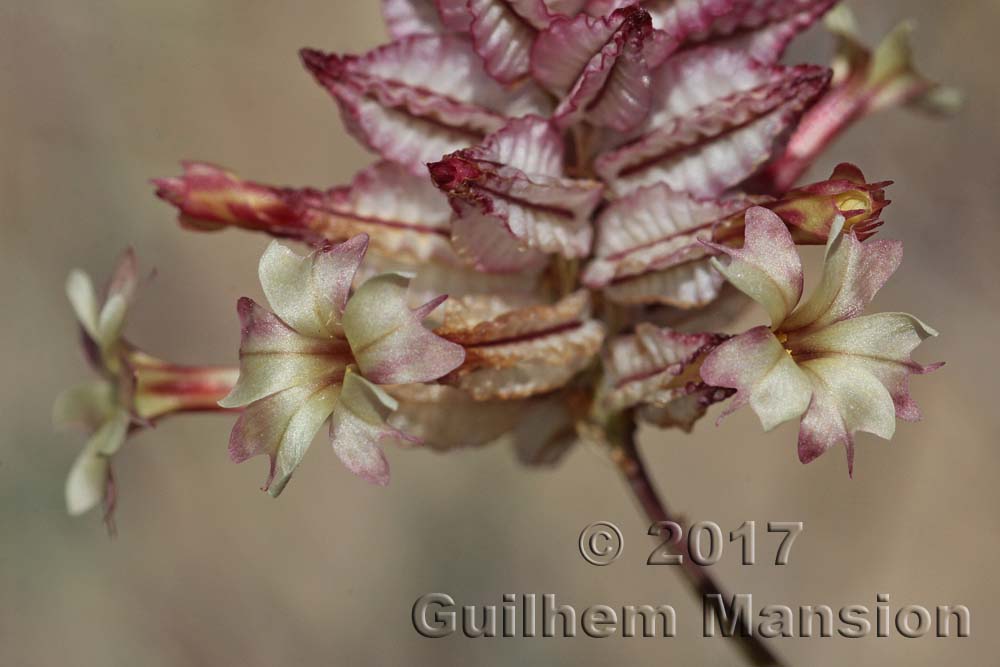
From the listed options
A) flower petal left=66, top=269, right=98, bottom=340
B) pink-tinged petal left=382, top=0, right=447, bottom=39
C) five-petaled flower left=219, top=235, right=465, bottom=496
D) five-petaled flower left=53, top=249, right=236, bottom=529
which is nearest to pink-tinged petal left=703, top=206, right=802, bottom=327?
five-petaled flower left=219, top=235, right=465, bottom=496

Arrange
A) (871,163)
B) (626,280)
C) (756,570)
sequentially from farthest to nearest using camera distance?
(756,570)
(871,163)
(626,280)

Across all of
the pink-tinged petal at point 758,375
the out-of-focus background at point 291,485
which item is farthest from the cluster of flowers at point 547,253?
the out-of-focus background at point 291,485

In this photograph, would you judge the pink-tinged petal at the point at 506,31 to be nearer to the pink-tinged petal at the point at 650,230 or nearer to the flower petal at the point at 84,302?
the pink-tinged petal at the point at 650,230

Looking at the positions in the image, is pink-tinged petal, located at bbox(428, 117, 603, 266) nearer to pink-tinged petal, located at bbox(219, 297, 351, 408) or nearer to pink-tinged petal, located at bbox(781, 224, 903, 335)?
→ pink-tinged petal, located at bbox(219, 297, 351, 408)

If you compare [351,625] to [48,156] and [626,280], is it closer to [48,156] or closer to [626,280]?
[48,156]

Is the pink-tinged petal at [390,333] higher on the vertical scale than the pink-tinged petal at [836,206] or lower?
lower

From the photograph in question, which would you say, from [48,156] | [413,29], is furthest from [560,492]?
[413,29]

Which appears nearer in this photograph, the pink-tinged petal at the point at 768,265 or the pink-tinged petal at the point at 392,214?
the pink-tinged petal at the point at 768,265

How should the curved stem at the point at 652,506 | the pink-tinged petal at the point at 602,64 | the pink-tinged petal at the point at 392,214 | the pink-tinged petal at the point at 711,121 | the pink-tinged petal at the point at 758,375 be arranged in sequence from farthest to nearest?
the curved stem at the point at 652,506, the pink-tinged petal at the point at 392,214, the pink-tinged petal at the point at 711,121, the pink-tinged petal at the point at 602,64, the pink-tinged petal at the point at 758,375
